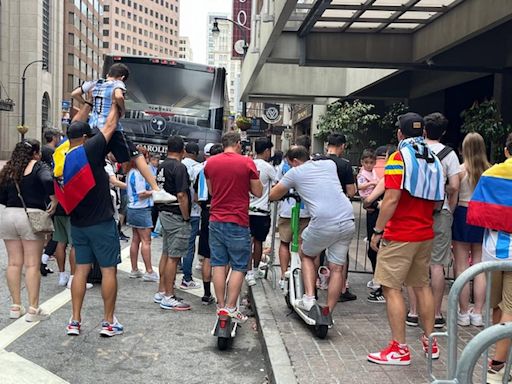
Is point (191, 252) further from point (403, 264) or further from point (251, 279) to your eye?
point (403, 264)

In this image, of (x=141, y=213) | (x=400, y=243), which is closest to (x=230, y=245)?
(x=400, y=243)

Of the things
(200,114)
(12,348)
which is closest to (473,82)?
(200,114)

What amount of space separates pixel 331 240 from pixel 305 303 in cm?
69

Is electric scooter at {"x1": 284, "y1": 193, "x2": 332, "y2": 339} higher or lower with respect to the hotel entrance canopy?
lower

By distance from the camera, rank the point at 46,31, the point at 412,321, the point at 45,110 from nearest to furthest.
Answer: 1. the point at 412,321
2. the point at 46,31
3. the point at 45,110

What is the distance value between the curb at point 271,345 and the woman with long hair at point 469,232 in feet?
6.25

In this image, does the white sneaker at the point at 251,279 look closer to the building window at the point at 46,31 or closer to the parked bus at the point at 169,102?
the parked bus at the point at 169,102

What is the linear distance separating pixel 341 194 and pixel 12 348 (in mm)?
3327

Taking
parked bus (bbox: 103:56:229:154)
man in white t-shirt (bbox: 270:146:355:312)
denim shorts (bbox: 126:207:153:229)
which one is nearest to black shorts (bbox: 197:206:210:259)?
denim shorts (bbox: 126:207:153:229)

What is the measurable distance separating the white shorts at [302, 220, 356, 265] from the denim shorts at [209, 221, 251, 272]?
0.61 metres

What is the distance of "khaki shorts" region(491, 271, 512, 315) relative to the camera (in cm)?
405

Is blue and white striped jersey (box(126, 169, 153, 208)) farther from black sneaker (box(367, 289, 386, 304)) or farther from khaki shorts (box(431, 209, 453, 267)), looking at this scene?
khaki shorts (box(431, 209, 453, 267))

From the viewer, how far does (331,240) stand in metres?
5.41

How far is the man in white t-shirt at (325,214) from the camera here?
538 centimetres
